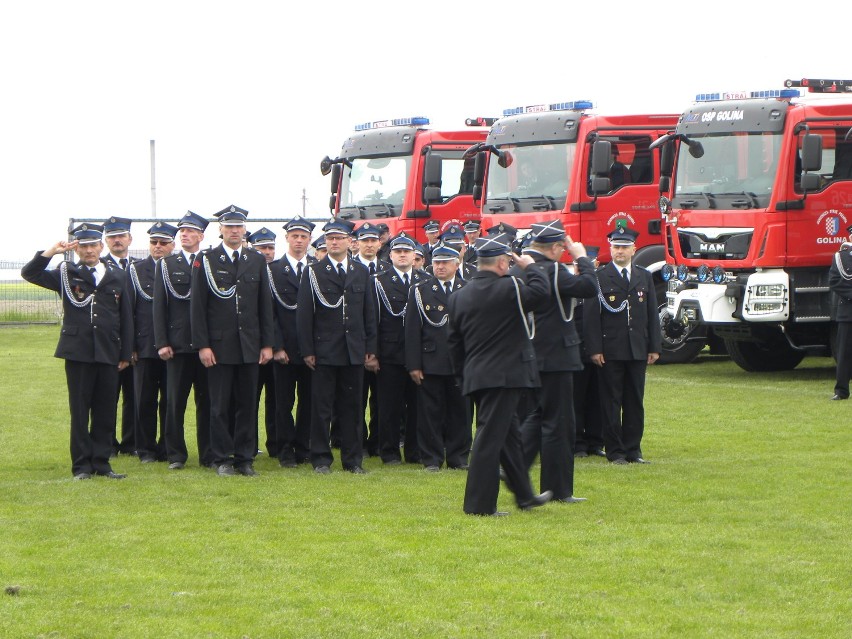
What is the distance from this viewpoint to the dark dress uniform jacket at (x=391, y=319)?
1080 centimetres

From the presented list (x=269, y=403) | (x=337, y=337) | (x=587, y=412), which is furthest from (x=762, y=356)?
(x=337, y=337)

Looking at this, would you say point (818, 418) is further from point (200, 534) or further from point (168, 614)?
point (168, 614)

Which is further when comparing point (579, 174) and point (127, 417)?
point (579, 174)

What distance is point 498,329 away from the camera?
8211 millimetres

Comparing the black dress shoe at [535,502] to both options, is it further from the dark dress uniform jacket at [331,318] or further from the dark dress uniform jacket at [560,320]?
the dark dress uniform jacket at [331,318]

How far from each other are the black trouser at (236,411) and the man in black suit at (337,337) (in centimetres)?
45

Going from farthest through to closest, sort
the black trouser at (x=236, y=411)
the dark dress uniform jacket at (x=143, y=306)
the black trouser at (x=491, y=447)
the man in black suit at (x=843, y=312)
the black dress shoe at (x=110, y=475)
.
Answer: the man in black suit at (x=843, y=312), the dark dress uniform jacket at (x=143, y=306), the black trouser at (x=236, y=411), the black dress shoe at (x=110, y=475), the black trouser at (x=491, y=447)

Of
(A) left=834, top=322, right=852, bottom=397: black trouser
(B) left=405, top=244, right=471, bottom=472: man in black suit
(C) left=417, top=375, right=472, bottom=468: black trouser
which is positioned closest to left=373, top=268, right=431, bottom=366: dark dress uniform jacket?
(B) left=405, top=244, right=471, bottom=472: man in black suit

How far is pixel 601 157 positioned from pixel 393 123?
410 centimetres

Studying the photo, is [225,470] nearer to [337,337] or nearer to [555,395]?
[337,337]

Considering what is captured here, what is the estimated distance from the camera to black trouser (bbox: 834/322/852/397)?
1453 cm

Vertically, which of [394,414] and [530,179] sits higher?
[530,179]

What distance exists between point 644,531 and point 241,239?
12.8 feet

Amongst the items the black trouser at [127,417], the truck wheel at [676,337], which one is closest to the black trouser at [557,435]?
the black trouser at [127,417]
